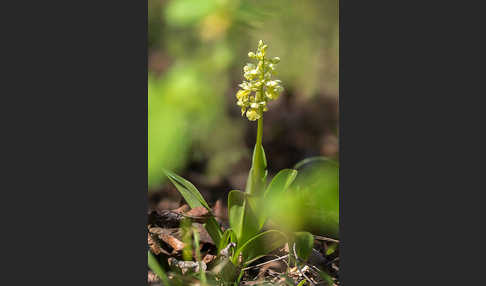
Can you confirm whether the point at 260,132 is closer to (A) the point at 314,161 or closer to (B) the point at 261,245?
A: (A) the point at 314,161

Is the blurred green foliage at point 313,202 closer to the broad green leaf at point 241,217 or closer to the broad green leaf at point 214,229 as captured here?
the broad green leaf at point 241,217

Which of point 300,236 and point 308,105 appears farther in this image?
point 308,105

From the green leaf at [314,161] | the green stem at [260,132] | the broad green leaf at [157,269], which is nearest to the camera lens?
the broad green leaf at [157,269]

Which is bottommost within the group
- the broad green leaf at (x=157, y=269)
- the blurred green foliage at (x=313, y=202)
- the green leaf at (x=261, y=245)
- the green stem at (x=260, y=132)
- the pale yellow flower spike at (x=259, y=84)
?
the broad green leaf at (x=157, y=269)

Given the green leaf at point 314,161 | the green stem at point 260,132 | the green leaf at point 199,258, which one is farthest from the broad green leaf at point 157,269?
the green leaf at point 314,161

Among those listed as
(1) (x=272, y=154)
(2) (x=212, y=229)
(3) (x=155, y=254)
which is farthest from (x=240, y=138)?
(3) (x=155, y=254)

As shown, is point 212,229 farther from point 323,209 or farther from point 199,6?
point 199,6

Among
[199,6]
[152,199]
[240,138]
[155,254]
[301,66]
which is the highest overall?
[199,6]

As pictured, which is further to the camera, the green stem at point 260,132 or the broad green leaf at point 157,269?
the green stem at point 260,132
